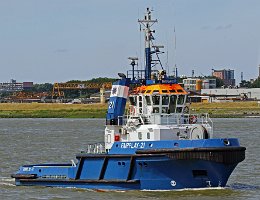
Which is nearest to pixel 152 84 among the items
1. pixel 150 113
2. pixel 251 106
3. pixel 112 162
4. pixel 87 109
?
pixel 150 113

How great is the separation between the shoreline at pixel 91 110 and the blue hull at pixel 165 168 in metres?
98.3

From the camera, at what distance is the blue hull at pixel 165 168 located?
29.2 metres

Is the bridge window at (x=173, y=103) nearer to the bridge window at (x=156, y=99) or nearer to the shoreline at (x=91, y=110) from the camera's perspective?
the bridge window at (x=156, y=99)

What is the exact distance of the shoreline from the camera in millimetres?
134875

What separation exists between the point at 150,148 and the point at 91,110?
113 metres

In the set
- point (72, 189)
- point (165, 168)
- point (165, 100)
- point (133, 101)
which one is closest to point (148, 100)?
point (165, 100)

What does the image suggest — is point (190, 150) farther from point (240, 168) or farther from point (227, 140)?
point (240, 168)

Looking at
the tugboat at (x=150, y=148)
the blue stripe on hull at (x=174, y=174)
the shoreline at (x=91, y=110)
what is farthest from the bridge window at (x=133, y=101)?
the shoreline at (x=91, y=110)

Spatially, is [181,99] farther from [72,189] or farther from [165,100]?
[72,189]

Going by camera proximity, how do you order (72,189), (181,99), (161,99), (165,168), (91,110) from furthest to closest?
(91,110)
(72,189)
(181,99)
(161,99)
(165,168)

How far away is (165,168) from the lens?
2966 cm

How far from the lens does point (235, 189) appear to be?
3184cm

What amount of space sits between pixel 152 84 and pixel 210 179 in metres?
4.22

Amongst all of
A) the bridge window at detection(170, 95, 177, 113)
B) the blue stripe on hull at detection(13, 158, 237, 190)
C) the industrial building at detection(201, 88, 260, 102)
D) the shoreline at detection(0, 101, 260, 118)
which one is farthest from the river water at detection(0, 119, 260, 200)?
the industrial building at detection(201, 88, 260, 102)
